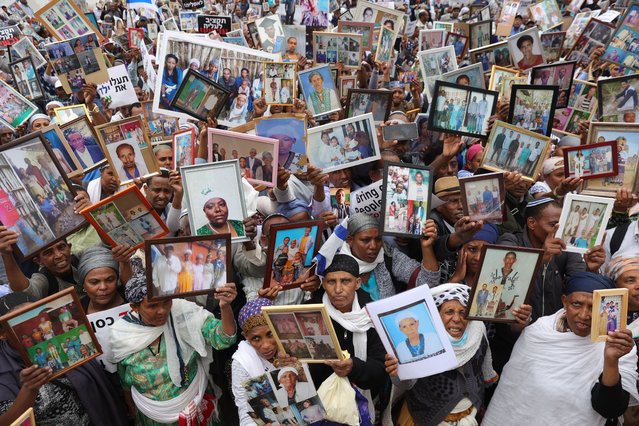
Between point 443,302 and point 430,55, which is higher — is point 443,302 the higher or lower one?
the lower one

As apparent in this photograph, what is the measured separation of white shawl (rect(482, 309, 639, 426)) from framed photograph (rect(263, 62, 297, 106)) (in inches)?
158

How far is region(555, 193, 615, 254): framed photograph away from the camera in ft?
11.8

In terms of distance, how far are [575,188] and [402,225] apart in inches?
69.9

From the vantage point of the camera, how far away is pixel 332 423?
3141 mm

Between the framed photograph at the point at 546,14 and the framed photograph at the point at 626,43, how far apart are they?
179 inches

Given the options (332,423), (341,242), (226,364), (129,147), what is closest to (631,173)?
(341,242)

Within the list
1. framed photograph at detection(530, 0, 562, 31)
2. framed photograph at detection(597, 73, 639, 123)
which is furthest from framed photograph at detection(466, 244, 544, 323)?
framed photograph at detection(530, 0, 562, 31)

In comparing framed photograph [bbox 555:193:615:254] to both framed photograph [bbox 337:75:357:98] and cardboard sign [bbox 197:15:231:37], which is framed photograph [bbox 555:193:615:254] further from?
cardboard sign [bbox 197:15:231:37]

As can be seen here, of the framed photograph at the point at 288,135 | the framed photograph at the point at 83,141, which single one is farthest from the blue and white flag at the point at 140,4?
the framed photograph at the point at 288,135

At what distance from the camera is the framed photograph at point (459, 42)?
9664 millimetres

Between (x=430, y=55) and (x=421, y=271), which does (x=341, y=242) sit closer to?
(x=421, y=271)

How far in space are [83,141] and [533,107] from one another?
433cm

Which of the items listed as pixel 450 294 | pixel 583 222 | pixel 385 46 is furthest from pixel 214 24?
pixel 450 294

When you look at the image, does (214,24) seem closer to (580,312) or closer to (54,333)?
(54,333)
